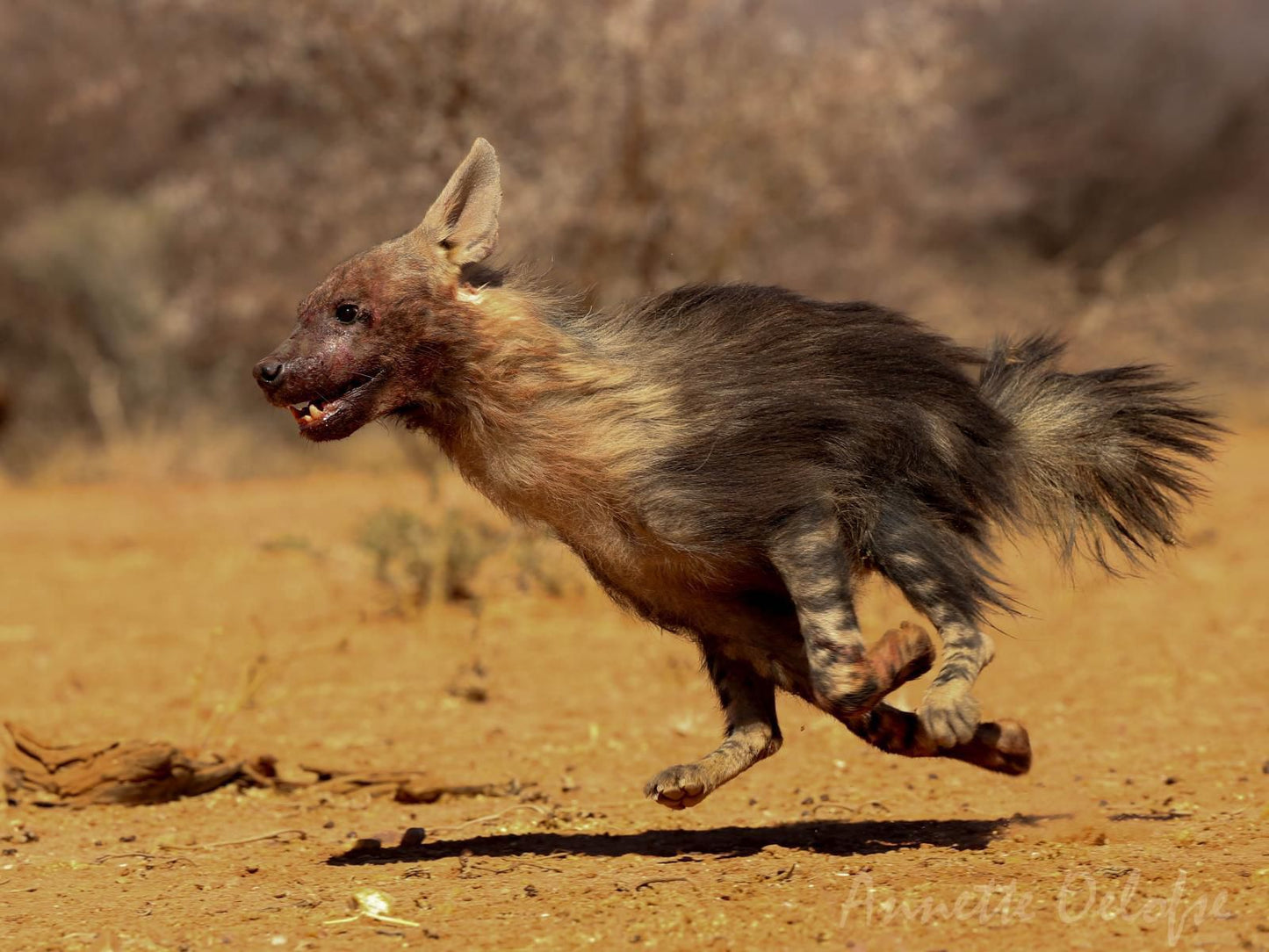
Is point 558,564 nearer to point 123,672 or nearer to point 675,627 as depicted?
point 123,672

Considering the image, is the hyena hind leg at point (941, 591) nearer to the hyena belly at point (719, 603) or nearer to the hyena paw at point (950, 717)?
the hyena paw at point (950, 717)

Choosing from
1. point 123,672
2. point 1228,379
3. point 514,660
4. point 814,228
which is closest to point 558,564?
point 514,660

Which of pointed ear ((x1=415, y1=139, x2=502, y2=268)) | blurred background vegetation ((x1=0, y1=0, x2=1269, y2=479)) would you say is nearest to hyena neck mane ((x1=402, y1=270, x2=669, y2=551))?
pointed ear ((x1=415, y1=139, x2=502, y2=268))

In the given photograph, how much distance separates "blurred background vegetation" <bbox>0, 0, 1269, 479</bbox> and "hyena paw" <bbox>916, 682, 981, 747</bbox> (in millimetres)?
3618

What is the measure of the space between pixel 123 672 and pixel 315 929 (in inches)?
197

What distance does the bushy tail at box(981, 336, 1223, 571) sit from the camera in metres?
4.72

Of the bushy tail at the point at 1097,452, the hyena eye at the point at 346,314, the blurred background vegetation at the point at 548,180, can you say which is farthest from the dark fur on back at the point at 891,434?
the blurred background vegetation at the point at 548,180

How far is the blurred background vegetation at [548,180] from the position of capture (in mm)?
10719

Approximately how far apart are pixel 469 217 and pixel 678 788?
5.79 ft

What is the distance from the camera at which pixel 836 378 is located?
4500 mm

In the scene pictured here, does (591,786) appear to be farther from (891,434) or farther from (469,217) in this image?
(469,217)

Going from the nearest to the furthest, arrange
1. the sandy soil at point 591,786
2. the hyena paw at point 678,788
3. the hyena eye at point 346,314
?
the sandy soil at point 591,786 → the hyena paw at point 678,788 → the hyena eye at point 346,314

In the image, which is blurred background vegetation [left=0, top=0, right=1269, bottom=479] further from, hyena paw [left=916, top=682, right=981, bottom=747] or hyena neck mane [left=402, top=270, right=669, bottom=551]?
hyena paw [left=916, top=682, right=981, bottom=747]

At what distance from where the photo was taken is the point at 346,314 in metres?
4.60
